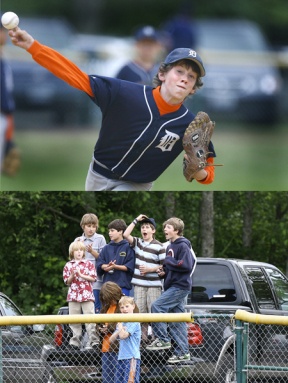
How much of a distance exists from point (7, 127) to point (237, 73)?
109 inches

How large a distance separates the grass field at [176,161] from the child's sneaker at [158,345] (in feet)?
11.9

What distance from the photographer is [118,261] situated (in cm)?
1146

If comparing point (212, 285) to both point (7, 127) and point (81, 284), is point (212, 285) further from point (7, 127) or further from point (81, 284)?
point (7, 127)

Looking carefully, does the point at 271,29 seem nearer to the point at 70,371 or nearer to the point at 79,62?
the point at 79,62

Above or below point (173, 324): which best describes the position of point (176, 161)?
above

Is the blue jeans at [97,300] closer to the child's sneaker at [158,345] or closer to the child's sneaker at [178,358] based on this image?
the child's sneaker at [158,345]

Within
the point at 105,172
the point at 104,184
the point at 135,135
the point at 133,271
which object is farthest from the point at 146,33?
the point at 133,271

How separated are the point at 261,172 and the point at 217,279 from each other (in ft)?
6.00

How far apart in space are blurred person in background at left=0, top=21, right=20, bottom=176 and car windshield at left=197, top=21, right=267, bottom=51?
2250 millimetres

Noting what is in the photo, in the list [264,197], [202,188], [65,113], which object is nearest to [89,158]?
[65,113]

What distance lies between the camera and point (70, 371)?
350 inches

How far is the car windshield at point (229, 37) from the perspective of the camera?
1269 cm

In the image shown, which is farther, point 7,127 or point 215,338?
point 7,127

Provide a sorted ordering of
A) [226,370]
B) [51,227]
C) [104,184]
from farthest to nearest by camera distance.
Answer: [51,227], [104,184], [226,370]
